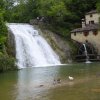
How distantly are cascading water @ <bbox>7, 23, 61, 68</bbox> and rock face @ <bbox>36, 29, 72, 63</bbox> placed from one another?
3.58ft

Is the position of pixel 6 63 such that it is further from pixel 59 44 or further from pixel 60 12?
pixel 60 12

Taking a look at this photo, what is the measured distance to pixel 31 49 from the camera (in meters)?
56.8

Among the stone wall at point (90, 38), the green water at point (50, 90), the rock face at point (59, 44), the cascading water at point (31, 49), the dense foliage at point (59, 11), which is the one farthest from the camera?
the dense foliage at point (59, 11)

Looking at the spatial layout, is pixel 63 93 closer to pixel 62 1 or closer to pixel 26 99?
pixel 26 99

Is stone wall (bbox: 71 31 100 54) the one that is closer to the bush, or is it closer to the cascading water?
the cascading water

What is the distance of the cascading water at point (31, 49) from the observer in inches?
2125

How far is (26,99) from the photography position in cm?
2350

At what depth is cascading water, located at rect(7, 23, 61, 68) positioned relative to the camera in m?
54.0

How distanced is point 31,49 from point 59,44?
6.77 m

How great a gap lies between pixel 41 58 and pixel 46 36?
8.04 metres

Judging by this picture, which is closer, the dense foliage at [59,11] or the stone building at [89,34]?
the stone building at [89,34]

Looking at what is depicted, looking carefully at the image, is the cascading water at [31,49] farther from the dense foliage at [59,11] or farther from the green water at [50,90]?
the green water at [50,90]

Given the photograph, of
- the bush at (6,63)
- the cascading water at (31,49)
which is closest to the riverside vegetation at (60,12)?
the cascading water at (31,49)

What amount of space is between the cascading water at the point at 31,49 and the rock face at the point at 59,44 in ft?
3.58
